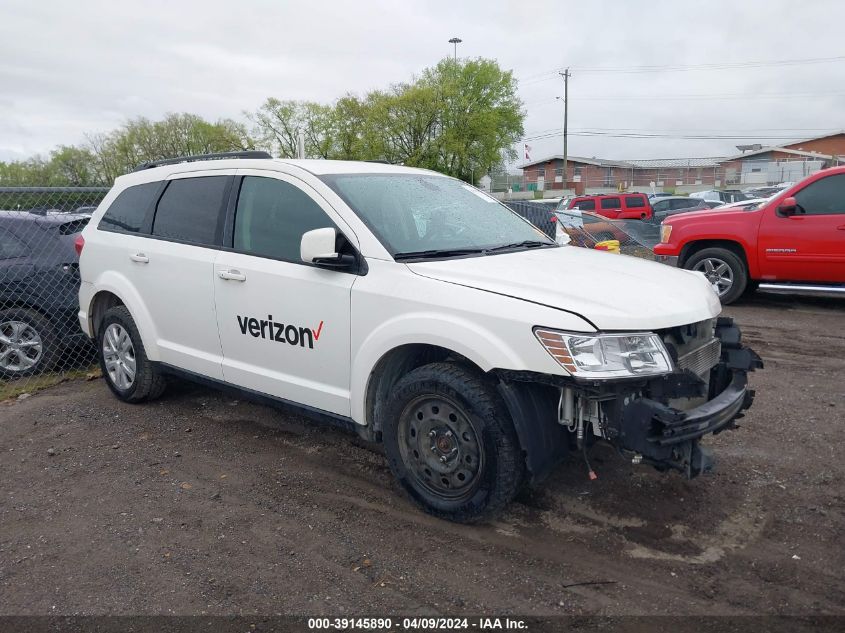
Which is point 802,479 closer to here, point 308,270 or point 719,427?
point 719,427

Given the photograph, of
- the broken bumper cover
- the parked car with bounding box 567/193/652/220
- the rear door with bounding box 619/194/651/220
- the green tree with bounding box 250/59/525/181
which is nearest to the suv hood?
the broken bumper cover

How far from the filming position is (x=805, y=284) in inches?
339

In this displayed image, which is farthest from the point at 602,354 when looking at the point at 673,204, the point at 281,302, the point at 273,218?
the point at 673,204

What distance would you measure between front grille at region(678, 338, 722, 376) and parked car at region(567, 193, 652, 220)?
2607 cm

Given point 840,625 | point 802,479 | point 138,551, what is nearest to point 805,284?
point 802,479

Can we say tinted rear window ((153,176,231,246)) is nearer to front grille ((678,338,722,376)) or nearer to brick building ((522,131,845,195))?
front grille ((678,338,722,376))

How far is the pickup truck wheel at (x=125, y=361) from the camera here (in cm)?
516

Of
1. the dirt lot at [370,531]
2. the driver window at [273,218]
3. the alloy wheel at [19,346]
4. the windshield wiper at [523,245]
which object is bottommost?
the dirt lot at [370,531]

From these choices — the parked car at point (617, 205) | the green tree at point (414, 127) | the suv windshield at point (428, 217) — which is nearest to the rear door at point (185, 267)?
the suv windshield at point (428, 217)

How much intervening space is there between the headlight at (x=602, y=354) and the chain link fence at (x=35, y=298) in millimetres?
5227

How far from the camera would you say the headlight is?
2.90 metres

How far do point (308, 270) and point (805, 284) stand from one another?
7.32 metres

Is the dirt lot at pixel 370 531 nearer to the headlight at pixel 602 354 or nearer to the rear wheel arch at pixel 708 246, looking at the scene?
the headlight at pixel 602 354

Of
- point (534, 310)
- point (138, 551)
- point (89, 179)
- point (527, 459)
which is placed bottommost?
point (138, 551)
